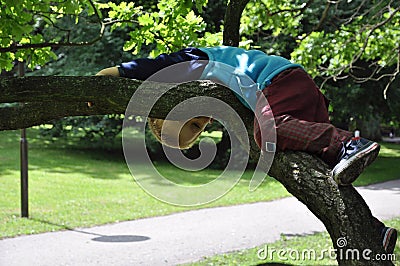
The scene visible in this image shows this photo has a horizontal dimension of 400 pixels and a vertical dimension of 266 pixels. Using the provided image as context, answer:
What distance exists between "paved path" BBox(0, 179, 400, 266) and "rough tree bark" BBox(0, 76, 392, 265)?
4.26m

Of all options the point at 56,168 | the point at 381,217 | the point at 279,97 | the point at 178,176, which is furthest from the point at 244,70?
the point at 56,168

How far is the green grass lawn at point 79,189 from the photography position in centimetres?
959

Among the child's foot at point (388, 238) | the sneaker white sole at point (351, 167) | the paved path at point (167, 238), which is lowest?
the paved path at point (167, 238)

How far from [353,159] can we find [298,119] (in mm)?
412

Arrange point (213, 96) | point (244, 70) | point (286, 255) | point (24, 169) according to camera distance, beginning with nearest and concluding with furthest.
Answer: point (213, 96) < point (244, 70) < point (286, 255) < point (24, 169)

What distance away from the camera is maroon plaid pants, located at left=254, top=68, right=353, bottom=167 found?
91.4 inches

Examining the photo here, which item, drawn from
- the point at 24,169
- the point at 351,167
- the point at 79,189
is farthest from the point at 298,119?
the point at 79,189

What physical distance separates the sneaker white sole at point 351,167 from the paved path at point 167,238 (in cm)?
482

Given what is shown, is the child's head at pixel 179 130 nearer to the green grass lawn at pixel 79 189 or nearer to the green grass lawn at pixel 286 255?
the green grass lawn at pixel 286 255

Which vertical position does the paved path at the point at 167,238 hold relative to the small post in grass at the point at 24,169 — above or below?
below

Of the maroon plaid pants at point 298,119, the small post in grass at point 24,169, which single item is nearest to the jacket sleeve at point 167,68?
the maroon plaid pants at point 298,119

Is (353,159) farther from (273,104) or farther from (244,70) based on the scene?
(244,70)

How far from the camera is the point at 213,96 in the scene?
2.51 meters

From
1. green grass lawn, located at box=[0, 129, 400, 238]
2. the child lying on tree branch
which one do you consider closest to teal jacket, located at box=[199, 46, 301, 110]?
the child lying on tree branch
